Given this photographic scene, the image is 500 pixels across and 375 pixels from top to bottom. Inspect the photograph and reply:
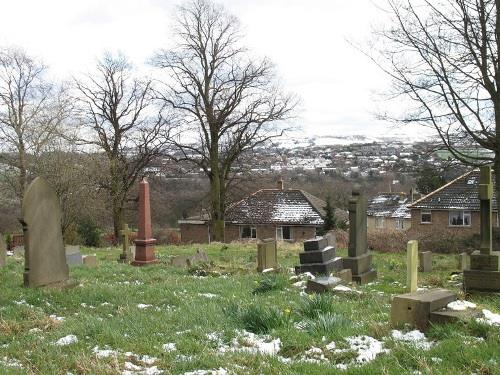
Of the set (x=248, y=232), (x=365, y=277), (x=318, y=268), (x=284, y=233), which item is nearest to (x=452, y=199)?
(x=284, y=233)

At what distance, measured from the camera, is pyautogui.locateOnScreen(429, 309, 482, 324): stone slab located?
516cm

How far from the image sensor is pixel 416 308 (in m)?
5.39

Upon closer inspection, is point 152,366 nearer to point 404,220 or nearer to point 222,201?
point 222,201

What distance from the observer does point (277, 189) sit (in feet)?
170

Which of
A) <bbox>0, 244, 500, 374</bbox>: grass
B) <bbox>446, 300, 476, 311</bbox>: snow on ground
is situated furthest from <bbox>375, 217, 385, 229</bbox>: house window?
<bbox>446, 300, 476, 311</bbox>: snow on ground

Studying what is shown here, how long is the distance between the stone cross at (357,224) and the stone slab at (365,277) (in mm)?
503

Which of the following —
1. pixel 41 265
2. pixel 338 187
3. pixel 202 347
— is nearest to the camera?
pixel 202 347

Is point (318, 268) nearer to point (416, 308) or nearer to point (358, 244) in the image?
point (358, 244)

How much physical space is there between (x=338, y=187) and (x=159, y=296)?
54.1 meters

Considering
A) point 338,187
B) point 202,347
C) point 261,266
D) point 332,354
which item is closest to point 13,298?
point 202,347

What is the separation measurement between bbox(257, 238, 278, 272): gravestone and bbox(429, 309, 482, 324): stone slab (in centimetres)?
881

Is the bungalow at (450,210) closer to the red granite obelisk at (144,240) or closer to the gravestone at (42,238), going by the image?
the red granite obelisk at (144,240)

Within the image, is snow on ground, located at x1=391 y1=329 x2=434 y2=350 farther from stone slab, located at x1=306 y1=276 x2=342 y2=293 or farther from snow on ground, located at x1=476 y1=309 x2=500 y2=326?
stone slab, located at x1=306 y1=276 x2=342 y2=293

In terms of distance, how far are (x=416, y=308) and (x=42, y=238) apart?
263 inches
